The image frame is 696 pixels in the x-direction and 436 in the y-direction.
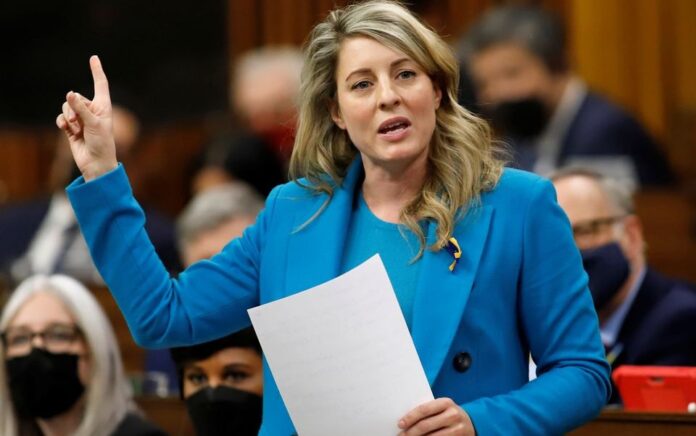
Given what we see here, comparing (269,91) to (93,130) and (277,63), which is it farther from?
(93,130)

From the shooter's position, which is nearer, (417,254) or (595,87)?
(417,254)

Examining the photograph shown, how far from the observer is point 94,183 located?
2.46 metres

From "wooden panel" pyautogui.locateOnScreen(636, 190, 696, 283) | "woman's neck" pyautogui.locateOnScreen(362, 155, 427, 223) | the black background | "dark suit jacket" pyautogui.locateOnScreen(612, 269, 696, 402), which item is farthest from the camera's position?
the black background

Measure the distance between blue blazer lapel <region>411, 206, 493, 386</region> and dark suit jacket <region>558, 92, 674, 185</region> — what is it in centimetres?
313

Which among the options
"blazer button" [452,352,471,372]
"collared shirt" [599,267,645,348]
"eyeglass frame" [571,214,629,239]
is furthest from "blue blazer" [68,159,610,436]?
"eyeglass frame" [571,214,629,239]

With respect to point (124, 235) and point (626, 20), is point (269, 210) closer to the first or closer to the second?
point (124, 235)

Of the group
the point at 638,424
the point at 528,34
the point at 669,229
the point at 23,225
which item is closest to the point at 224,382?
the point at 638,424

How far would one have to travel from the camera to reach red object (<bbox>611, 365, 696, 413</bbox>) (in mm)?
3250

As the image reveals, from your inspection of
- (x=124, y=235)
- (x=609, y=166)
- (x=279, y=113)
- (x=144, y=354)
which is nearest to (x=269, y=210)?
(x=124, y=235)

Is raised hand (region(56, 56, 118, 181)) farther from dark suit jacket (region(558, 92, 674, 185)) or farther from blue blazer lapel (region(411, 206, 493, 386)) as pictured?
dark suit jacket (region(558, 92, 674, 185))

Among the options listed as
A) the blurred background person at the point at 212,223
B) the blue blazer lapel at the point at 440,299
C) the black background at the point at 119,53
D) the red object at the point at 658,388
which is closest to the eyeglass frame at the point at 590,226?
the red object at the point at 658,388

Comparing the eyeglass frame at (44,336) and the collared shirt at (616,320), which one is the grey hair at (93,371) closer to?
the eyeglass frame at (44,336)

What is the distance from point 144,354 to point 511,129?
174 centimetres

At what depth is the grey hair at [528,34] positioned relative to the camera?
220 inches
